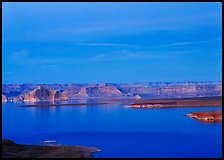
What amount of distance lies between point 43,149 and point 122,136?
12686 millimetres

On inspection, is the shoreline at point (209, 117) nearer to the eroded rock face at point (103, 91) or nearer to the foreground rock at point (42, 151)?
the foreground rock at point (42, 151)

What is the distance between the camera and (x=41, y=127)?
52.7 m

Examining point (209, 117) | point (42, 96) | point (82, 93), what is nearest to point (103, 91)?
point (82, 93)

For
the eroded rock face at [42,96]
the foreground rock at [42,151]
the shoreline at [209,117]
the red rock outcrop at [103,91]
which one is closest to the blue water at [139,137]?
the foreground rock at [42,151]

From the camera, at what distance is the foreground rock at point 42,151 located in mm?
26109

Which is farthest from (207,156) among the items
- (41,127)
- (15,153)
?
(41,127)

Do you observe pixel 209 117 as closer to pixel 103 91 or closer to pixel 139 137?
pixel 139 137

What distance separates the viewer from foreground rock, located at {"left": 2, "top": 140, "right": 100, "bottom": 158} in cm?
2611

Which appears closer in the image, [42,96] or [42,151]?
[42,151]

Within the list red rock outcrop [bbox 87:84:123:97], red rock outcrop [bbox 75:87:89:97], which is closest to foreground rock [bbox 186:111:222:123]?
red rock outcrop [bbox 75:87:89:97]

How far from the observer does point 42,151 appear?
28266mm

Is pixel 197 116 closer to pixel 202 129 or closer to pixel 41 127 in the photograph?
pixel 202 129

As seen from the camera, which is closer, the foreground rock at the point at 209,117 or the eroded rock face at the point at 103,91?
the foreground rock at the point at 209,117

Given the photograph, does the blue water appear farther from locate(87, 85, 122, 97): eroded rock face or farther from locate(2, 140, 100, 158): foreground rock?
locate(87, 85, 122, 97): eroded rock face
